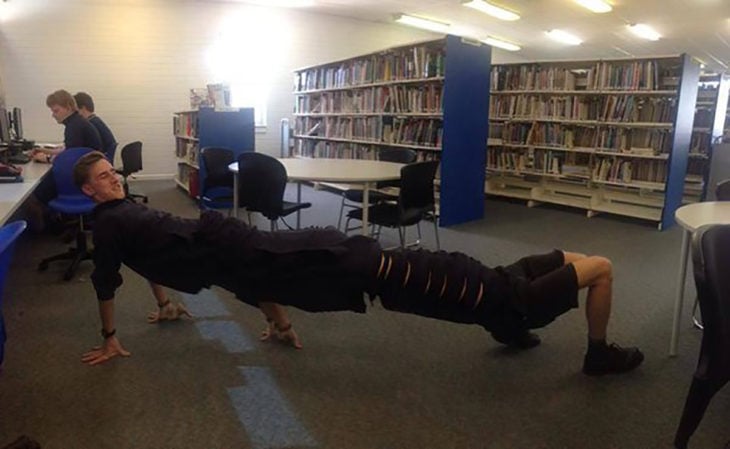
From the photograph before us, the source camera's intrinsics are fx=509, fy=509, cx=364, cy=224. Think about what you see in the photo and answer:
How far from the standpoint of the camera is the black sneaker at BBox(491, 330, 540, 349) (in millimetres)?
2555

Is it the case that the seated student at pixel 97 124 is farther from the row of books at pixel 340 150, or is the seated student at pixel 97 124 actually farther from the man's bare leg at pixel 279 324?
the man's bare leg at pixel 279 324

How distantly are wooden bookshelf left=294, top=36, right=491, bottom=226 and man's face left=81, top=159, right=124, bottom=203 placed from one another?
12.1ft

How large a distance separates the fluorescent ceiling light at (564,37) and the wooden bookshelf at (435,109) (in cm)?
616

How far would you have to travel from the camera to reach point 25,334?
2.71m

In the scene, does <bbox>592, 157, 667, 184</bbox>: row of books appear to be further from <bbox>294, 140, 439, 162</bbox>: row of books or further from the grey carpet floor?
the grey carpet floor

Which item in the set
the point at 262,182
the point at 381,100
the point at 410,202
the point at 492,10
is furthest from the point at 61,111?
the point at 492,10

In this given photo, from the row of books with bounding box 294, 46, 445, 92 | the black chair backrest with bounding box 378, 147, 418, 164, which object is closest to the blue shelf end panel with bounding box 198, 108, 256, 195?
the row of books with bounding box 294, 46, 445, 92

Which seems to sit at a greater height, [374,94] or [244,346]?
[374,94]

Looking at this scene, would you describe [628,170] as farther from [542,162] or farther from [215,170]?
[215,170]

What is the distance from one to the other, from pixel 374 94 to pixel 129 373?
5.12 meters

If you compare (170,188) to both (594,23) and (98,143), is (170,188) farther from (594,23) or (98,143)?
(594,23)

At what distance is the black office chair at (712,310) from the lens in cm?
153

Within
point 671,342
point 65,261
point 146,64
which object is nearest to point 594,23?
point 146,64

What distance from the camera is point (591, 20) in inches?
382
